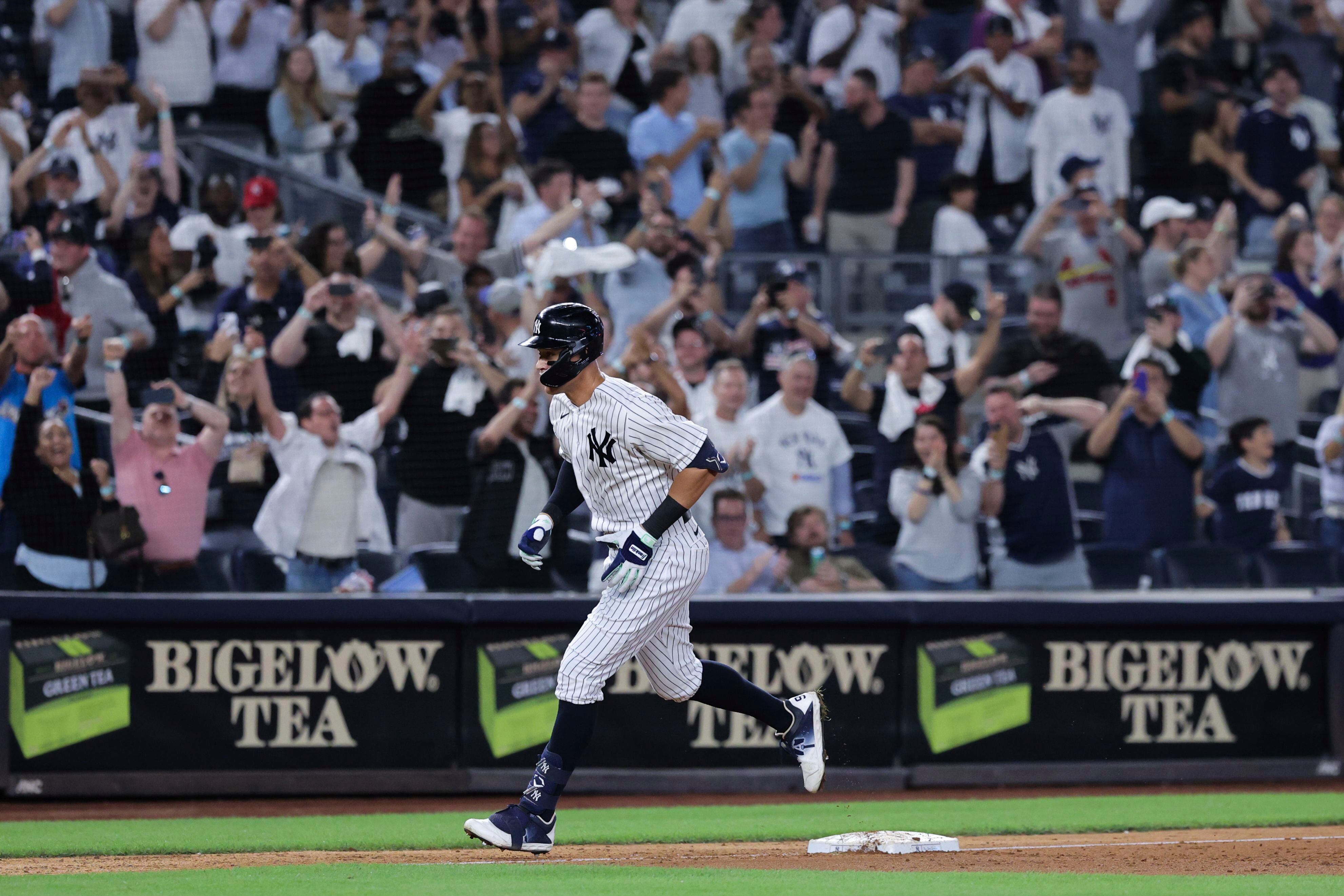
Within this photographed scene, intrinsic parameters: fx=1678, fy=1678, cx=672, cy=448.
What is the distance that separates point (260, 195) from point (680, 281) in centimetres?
255

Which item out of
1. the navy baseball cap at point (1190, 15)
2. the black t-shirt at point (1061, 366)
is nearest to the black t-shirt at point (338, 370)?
the black t-shirt at point (1061, 366)

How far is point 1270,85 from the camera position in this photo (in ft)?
40.1

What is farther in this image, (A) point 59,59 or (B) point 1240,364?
(A) point 59,59

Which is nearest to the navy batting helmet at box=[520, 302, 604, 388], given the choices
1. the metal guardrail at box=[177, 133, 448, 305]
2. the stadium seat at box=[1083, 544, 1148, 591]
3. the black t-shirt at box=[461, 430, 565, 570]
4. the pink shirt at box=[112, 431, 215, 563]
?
the black t-shirt at box=[461, 430, 565, 570]

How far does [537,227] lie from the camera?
1021 centimetres

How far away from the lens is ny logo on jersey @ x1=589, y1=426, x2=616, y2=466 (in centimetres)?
538

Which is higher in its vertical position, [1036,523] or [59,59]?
[59,59]

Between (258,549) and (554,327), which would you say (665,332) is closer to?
(258,549)

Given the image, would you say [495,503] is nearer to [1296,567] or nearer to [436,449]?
[436,449]

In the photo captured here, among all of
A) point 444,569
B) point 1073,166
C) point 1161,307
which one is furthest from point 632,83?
point 444,569

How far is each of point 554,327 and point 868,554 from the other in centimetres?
401

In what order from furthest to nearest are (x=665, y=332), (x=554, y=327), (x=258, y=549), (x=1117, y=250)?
(x=1117, y=250) → (x=665, y=332) → (x=258, y=549) → (x=554, y=327)

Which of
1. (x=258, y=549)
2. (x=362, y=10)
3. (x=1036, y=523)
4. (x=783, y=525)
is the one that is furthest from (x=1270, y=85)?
(x=258, y=549)

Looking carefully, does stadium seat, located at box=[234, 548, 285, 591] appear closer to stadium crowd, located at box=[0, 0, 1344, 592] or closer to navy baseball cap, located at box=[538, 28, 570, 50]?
stadium crowd, located at box=[0, 0, 1344, 592]
